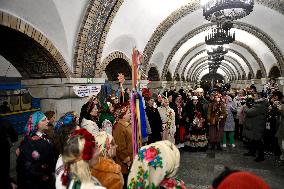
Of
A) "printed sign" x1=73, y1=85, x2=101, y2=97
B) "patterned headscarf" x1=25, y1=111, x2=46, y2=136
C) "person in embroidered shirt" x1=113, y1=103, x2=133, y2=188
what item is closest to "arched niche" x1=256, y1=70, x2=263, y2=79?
"printed sign" x1=73, y1=85, x2=101, y2=97

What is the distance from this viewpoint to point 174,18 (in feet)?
→ 35.3

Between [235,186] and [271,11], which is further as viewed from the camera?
[271,11]

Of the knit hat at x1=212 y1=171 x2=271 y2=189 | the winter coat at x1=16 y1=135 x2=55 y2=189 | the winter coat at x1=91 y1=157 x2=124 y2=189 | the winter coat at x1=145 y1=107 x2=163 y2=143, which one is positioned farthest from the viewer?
the winter coat at x1=145 y1=107 x2=163 y2=143

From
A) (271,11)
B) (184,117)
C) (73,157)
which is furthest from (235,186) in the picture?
(271,11)

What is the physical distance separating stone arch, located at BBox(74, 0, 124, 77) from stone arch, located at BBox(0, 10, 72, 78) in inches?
17.4

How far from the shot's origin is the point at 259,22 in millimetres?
12727

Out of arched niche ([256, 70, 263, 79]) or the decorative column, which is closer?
the decorative column

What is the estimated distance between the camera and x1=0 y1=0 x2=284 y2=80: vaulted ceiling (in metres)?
5.62

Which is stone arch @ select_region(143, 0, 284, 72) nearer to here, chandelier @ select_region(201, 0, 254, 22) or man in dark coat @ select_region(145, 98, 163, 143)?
chandelier @ select_region(201, 0, 254, 22)

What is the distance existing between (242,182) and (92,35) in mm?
5977

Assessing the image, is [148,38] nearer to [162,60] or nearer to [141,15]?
[141,15]

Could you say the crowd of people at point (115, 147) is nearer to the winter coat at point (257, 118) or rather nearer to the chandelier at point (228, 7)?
the winter coat at point (257, 118)

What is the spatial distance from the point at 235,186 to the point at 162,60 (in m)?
12.8

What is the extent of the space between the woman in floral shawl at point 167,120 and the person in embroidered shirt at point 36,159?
12.7 ft
